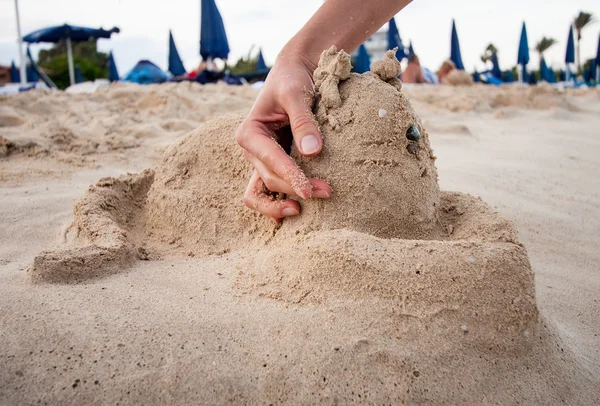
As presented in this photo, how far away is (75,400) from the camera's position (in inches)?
36.9

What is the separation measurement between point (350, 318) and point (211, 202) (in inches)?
36.5

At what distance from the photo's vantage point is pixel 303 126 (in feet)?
4.82

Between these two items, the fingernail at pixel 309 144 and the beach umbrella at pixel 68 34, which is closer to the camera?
the fingernail at pixel 309 144

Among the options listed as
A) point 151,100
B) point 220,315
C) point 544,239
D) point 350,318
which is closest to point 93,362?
point 220,315

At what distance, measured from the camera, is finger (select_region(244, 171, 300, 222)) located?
60.3 inches

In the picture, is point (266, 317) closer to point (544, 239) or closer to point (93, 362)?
point (93, 362)

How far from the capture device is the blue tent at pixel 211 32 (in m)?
9.65

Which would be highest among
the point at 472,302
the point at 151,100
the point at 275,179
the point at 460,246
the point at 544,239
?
the point at 151,100

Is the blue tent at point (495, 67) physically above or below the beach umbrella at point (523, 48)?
below

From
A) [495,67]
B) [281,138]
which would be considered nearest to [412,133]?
[281,138]

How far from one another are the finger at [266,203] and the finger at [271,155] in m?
0.10

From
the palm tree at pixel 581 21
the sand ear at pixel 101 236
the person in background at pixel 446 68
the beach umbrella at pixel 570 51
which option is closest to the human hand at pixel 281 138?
the sand ear at pixel 101 236

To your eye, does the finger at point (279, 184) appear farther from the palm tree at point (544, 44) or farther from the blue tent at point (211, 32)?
the palm tree at point (544, 44)

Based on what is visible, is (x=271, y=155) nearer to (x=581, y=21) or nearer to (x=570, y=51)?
(x=570, y=51)
